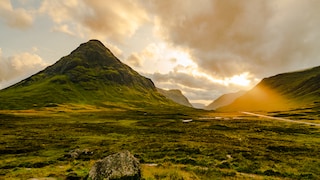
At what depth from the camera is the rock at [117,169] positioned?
2594 centimetres

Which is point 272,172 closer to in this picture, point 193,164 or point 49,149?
point 193,164

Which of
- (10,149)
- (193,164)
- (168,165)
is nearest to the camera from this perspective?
(168,165)

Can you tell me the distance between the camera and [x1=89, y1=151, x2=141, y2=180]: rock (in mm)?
25938

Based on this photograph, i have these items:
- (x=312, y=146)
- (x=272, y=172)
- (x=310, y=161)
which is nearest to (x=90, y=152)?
(x=272, y=172)

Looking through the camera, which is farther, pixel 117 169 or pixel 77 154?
pixel 77 154

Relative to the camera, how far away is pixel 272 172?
108ft

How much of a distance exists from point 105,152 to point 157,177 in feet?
75.4

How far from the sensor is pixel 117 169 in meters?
26.6

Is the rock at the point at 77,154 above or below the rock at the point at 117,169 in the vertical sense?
below

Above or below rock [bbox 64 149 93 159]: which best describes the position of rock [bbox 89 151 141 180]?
above

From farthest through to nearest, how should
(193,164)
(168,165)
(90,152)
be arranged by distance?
(90,152)
(193,164)
(168,165)

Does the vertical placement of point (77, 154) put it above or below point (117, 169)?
below

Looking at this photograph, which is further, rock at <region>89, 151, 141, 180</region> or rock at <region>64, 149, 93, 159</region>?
rock at <region>64, 149, 93, 159</region>

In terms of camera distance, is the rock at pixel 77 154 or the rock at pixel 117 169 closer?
the rock at pixel 117 169
